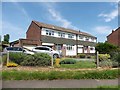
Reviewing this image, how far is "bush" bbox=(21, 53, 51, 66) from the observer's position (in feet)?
48.2

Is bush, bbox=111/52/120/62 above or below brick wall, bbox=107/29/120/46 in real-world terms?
below

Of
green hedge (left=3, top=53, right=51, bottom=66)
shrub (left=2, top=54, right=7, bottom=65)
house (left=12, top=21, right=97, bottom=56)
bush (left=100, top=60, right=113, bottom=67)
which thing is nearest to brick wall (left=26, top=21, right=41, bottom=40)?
house (left=12, top=21, right=97, bottom=56)

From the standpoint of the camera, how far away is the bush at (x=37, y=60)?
1468 centimetres

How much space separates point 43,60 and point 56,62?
1121 millimetres

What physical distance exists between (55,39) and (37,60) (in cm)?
2480

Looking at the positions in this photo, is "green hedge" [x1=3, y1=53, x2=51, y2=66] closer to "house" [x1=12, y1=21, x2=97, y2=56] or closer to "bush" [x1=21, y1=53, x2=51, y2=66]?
"bush" [x1=21, y1=53, x2=51, y2=66]

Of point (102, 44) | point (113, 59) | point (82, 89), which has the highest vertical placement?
point (102, 44)

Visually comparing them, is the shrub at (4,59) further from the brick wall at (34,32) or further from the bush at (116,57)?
the brick wall at (34,32)

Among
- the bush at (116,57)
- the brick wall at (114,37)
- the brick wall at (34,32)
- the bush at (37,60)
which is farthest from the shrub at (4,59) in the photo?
the brick wall at (114,37)

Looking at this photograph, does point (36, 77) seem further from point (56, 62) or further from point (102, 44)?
point (102, 44)

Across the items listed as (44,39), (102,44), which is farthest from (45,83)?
(44,39)

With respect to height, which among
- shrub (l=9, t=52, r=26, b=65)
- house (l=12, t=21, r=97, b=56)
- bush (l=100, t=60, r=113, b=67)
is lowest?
bush (l=100, t=60, r=113, b=67)

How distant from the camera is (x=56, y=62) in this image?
15.2 m

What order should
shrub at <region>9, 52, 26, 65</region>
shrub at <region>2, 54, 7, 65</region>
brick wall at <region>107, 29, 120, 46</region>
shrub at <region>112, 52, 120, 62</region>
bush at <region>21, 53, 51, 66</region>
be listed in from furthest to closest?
1. brick wall at <region>107, 29, 120, 46</region>
2. shrub at <region>9, 52, 26, 65</region>
3. shrub at <region>2, 54, 7, 65</region>
4. shrub at <region>112, 52, 120, 62</region>
5. bush at <region>21, 53, 51, 66</region>
